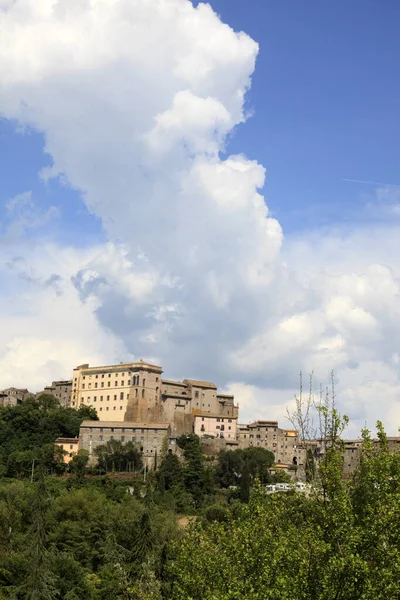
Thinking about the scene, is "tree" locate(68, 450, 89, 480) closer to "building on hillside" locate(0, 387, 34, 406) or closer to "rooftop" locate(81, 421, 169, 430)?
"rooftop" locate(81, 421, 169, 430)

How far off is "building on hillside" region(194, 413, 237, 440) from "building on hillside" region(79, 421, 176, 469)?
9.77 metres

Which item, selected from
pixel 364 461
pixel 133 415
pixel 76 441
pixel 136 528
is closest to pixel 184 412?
pixel 133 415

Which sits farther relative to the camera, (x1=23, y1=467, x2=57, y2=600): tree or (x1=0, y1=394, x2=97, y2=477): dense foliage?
(x1=0, y1=394, x2=97, y2=477): dense foliage

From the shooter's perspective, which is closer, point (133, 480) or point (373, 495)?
point (373, 495)

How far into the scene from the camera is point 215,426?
105000 millimetres

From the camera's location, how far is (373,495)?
20.5 m

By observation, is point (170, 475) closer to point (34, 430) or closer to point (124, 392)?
point (34, 430)

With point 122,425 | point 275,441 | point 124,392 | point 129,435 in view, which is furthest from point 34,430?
point 275,441

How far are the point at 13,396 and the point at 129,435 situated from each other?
1015 inches

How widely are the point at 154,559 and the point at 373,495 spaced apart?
2696 cm

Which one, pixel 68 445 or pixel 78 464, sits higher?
pixel 68 445

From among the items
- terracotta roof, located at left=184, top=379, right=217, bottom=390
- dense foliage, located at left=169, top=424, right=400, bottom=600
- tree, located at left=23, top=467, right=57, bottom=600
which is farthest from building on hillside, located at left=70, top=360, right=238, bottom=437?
dense foliage, located at left=169, top=424, right=400, bottom=600

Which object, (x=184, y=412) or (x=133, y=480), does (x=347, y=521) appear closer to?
(x=133, y=480)

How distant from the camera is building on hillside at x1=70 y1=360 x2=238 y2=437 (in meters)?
106
